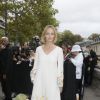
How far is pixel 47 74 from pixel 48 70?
0.08 m

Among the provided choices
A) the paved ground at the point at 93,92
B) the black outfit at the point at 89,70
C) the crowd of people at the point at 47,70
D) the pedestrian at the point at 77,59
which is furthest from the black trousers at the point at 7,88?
the black outfit at the point at 89,70

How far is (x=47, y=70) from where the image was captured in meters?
8.08

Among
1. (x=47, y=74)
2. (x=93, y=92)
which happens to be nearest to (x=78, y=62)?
(x=47, y=74)

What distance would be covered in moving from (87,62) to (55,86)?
10.1m

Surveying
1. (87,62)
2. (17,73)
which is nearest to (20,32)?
(87,62)

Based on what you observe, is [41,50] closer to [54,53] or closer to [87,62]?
[54,53]

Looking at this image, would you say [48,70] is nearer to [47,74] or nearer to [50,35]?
[47,74]

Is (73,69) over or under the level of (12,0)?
under

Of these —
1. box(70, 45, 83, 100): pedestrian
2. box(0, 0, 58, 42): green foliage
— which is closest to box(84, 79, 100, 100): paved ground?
box(70, 45, 83, 100): pedestrian

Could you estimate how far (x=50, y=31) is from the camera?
8094 millimetres

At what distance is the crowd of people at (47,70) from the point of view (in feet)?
26.5

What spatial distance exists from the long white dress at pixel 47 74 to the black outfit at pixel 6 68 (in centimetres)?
472

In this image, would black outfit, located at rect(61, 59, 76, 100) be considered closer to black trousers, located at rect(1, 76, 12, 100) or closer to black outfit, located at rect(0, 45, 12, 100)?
black outfit, located at rect(0, 45, 12, 100)

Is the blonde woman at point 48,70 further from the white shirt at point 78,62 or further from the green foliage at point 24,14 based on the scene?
the green foliage at point 24,14
